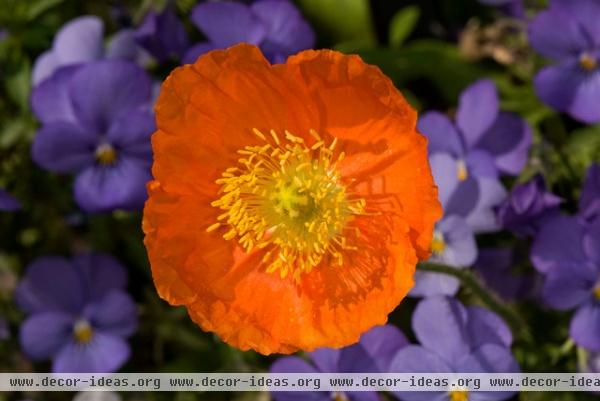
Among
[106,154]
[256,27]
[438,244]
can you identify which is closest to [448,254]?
[438,244]

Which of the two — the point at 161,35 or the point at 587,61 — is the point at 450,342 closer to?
the point at 587,61

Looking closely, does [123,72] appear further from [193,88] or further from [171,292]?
[171,292]

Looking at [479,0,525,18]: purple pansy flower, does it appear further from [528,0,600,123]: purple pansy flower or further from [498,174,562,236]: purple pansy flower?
[498,174,562,236]: purple pansy flower

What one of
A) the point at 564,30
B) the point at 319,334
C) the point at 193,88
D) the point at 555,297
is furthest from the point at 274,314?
the point at 564,30

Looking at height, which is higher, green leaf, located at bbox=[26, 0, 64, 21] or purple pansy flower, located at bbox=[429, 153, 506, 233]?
green leaf, located at bbox=[26, 0, 64, 21]

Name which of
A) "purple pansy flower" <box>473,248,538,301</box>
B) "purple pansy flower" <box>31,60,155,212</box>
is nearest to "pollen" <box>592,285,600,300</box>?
"purple pansy flower" <box>473,248,538,301</box>

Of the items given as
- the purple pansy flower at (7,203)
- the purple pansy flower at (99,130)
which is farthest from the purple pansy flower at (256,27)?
the purple pansy flower at (7,203)
